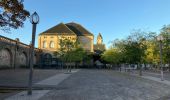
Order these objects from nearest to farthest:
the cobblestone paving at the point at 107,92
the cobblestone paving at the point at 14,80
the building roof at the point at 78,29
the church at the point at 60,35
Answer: the cobblestone paving at the point at 107,92
the cobblestone paving at the point at 14,80
the church at the point at 60,35
the building roof at the point at 78,29

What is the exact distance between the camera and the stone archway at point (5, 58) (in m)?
48.2

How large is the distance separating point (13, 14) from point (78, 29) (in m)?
84.6

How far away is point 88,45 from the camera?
9725cm

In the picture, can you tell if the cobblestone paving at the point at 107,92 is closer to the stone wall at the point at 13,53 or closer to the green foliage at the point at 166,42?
the stone wall at the point at 13,53

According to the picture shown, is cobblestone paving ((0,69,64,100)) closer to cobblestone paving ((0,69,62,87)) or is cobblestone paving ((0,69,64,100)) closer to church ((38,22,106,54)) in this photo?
cobblestone paving ((0,69,62,87))

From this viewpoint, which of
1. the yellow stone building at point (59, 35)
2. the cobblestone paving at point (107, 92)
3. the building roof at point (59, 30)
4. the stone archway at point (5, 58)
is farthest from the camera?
the building roof at point (59, 30)

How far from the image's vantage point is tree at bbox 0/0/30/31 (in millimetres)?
13875

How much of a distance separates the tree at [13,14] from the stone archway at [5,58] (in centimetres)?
3454

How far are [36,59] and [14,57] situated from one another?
24908 millimetres

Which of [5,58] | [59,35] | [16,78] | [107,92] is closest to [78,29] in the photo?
[59,35]

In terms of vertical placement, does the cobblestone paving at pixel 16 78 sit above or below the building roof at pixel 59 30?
below

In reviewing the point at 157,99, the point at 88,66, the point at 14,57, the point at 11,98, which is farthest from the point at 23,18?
the point at 88,66

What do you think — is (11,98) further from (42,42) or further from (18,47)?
(42,42)

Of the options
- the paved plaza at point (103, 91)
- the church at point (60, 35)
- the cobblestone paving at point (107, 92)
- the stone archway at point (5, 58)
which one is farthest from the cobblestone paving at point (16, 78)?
the church at point (60, 35)
